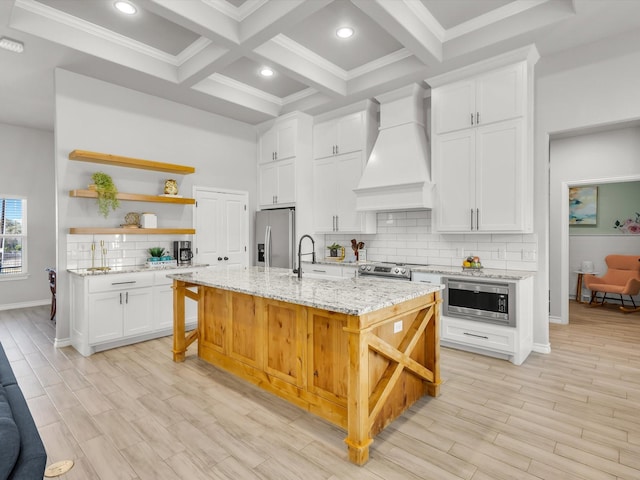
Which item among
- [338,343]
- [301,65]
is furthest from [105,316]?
Result: [301,65]

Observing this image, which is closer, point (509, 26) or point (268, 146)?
point (509, 26)

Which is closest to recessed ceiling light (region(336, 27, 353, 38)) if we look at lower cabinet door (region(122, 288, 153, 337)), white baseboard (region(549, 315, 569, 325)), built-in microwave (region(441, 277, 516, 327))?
built-in microwave (region(441, 277, 516, 327))

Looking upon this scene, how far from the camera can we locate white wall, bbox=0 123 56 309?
6234mm

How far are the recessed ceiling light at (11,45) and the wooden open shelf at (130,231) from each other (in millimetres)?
1893

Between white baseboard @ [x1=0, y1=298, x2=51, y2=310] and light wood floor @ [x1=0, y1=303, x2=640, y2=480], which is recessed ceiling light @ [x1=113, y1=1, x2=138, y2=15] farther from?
white baseboard @ [x1=0, y1=298, x2=51, y2=310]

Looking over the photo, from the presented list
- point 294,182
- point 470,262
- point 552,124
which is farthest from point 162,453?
point 552,124

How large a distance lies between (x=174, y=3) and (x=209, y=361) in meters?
3.30

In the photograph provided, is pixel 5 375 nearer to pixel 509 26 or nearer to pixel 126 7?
pixel 126 7

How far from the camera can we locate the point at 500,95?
12.6 feet

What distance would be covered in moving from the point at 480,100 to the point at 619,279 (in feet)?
15.5

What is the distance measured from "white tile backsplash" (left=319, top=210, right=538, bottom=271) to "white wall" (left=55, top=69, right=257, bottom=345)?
2199 millimetres

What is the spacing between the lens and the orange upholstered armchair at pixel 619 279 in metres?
5.83

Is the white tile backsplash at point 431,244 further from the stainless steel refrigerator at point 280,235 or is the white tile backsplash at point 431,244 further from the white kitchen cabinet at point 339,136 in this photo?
the white kitchen cabinet at point 339,136

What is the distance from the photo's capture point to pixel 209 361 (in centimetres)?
358
